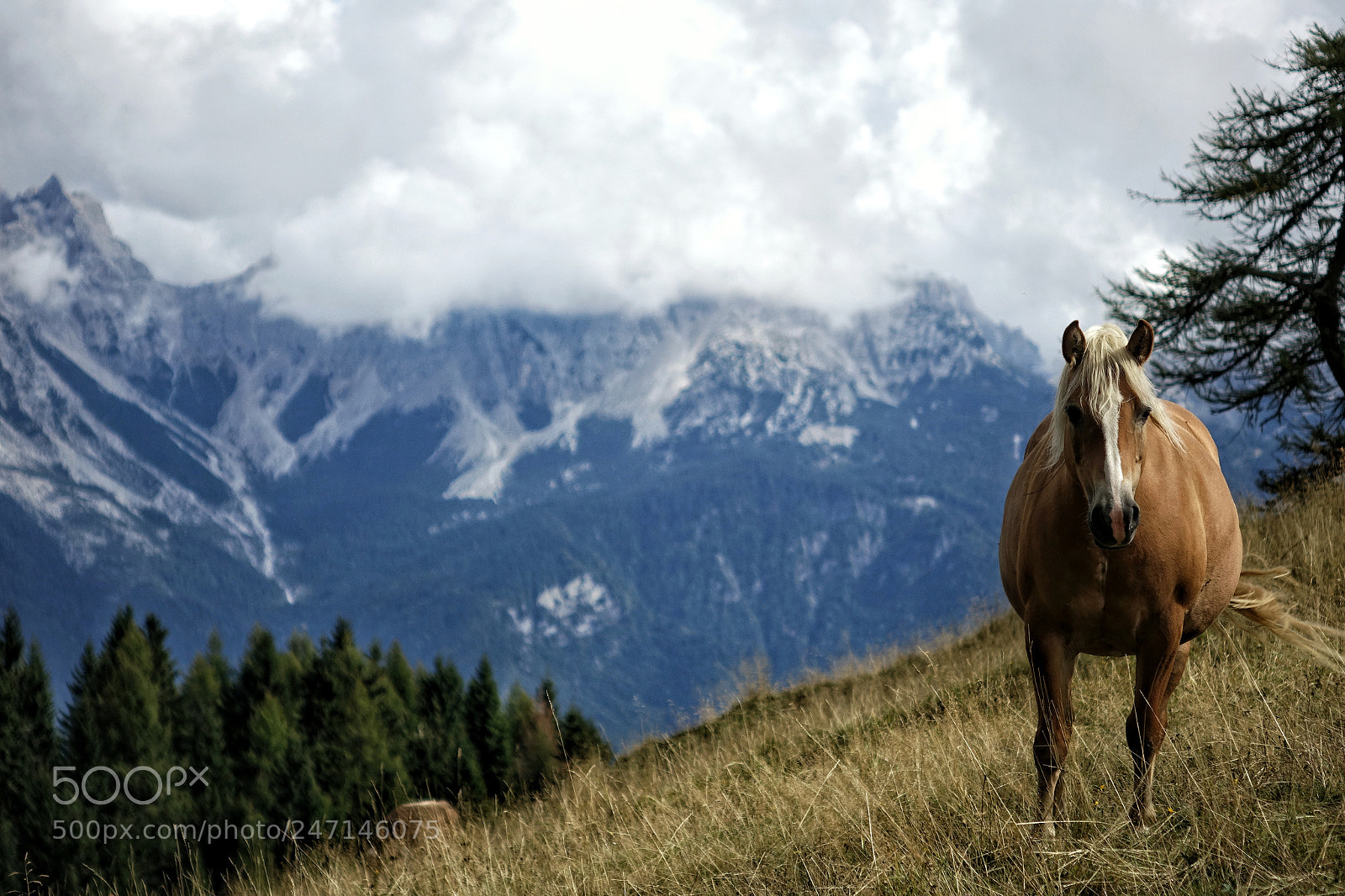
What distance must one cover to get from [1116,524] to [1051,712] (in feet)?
3.72

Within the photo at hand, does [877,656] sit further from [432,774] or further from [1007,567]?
[432,774]

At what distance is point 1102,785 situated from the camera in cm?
479

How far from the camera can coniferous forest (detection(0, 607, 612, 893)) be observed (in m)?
39.9

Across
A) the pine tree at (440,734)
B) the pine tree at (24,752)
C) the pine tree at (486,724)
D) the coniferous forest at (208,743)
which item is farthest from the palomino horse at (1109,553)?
the pine tree at (486,724)

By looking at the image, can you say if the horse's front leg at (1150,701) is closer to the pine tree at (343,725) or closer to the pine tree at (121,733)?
the pine tree at (343,725)

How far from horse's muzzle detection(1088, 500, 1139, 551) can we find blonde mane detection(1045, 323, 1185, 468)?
16.7 inches

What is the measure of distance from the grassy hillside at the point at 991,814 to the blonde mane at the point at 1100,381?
1.71 meters

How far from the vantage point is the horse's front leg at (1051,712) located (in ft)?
14.5

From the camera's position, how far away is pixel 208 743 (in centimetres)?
5166

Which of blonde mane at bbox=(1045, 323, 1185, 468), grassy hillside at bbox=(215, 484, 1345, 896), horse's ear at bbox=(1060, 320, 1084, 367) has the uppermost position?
horse's ear at bbox=(1060, 320, 1084, 367)

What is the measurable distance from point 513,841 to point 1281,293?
1555cm

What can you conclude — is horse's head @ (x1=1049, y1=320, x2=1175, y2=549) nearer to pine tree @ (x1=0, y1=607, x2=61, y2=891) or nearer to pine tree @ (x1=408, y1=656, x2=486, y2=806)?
pine tree @ (x1=408, y1=656, x2=486, y2=806)

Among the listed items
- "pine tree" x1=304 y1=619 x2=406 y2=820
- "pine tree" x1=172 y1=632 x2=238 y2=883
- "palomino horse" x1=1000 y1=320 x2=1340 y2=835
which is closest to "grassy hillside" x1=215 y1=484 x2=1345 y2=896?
"palomino horse" x1=1000 y1=320 x2=1340 y2=835

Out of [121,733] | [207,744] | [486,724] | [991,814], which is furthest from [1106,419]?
[486,724]
